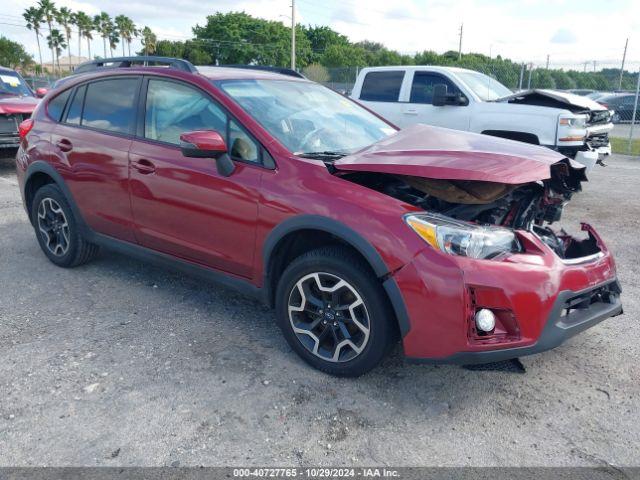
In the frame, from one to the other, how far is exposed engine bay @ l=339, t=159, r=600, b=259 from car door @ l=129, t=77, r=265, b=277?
2.29 feet

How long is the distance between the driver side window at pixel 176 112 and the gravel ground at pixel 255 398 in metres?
1.30

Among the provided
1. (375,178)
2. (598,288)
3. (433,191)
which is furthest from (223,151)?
(598,288)

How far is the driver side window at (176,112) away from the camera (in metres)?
3.58

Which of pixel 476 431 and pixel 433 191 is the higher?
pixel 433 191

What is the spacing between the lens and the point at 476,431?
268cm

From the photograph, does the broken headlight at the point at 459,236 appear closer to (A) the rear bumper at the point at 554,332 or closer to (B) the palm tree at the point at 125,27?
(A) the rear bumper at the point at 554,332

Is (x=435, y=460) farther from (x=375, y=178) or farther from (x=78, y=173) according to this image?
(x=78, y=173)

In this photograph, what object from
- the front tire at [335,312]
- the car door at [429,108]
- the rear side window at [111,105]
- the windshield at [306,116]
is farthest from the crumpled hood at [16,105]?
the front tire at [335,312]

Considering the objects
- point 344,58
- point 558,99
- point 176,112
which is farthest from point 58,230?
point 344,58

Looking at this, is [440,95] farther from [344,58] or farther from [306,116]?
[344,58]

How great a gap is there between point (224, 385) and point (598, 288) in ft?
6.98

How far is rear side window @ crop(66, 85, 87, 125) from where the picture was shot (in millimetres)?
4539

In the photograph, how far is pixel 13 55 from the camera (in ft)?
189

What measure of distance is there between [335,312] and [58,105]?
3.32 metres
